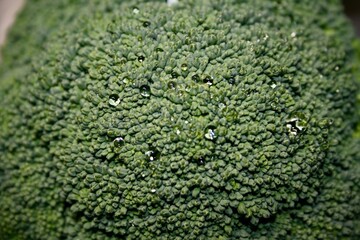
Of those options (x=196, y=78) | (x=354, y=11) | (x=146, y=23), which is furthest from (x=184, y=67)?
(x=354, y=11)

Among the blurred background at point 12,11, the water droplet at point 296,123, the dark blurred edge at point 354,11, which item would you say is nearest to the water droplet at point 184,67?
the water droplet at point 296,123

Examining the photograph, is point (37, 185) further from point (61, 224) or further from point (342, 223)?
point (342, 223)

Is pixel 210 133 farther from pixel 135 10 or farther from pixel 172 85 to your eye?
pixel 135 10

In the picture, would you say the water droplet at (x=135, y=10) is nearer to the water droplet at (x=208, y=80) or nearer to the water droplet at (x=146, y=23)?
the water droplet at (x=146, y=23)

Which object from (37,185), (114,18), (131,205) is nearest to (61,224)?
(37,185)

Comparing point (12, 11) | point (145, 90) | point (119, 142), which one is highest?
point (12, 11)
